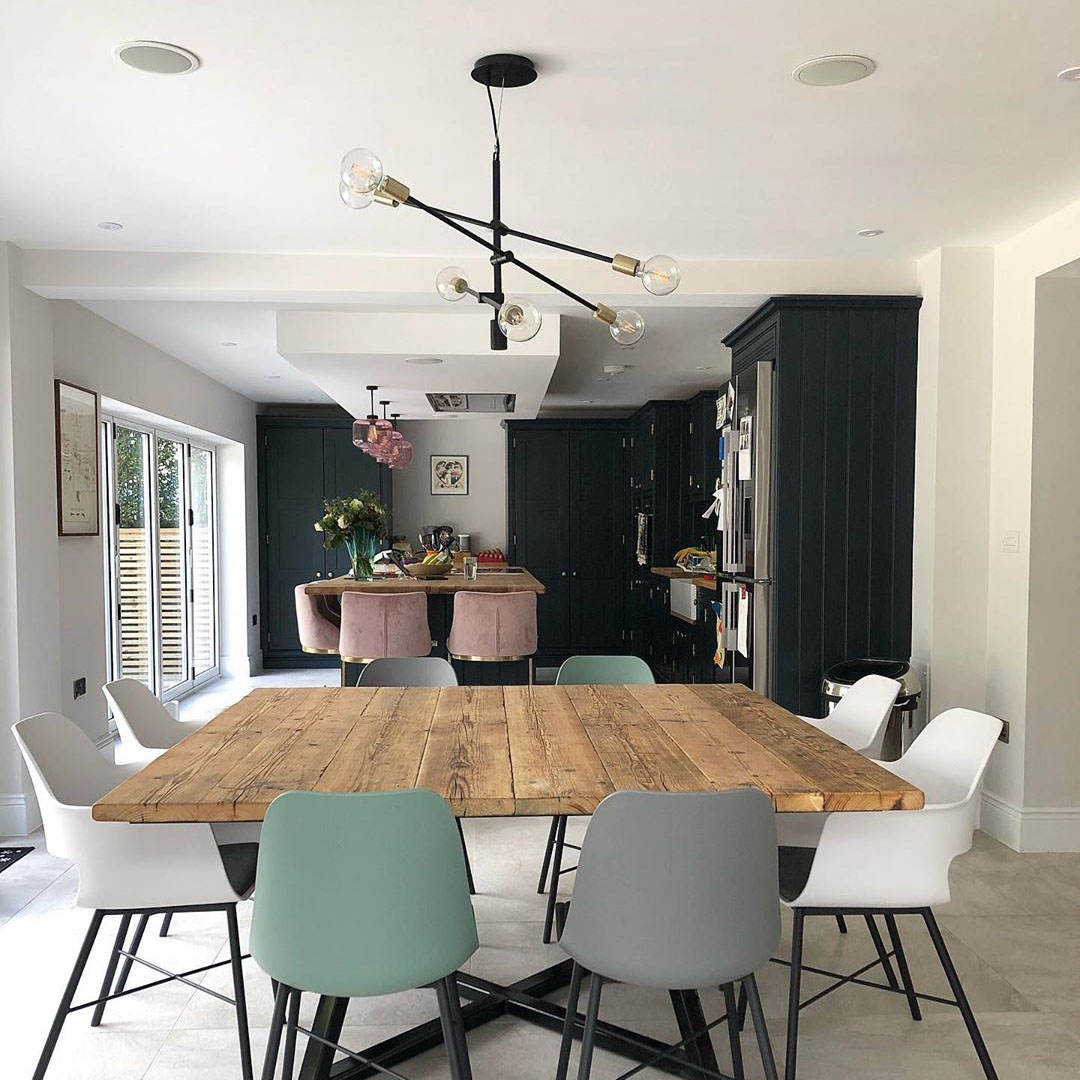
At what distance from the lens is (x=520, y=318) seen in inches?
103

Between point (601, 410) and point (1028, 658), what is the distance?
5.93 metres

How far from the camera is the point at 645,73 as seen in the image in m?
2.53

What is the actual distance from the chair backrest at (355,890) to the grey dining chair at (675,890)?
0.93ft

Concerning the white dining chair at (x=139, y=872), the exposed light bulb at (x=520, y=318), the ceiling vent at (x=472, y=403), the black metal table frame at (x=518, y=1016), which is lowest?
the black metal table frame at (x=518, y=1016)

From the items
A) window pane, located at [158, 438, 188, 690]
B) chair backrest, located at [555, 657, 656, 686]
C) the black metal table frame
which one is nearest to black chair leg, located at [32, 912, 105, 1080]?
the black metal table frame

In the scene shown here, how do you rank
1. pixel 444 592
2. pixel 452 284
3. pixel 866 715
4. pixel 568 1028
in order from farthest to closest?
pixel 444 592
pixel 866 715
pixel 452 284
pixel 568 1028

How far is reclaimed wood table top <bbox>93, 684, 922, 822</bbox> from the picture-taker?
201 centimetres

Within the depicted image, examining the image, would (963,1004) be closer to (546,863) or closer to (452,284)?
(546,863)

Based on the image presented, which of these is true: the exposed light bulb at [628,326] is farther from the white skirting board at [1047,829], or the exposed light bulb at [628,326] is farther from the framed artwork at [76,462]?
the framed artwork at [76,462]

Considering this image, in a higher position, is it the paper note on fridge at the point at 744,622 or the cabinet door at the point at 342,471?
the cabinet door at the point at 342,471

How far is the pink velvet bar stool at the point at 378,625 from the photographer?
525 cm

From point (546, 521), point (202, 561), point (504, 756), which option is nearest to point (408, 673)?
point (504, 756)

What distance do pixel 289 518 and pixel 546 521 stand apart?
7.95 feet

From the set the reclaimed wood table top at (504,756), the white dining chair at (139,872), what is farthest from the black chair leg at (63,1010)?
the reclaimed wood table top at (504,756)
